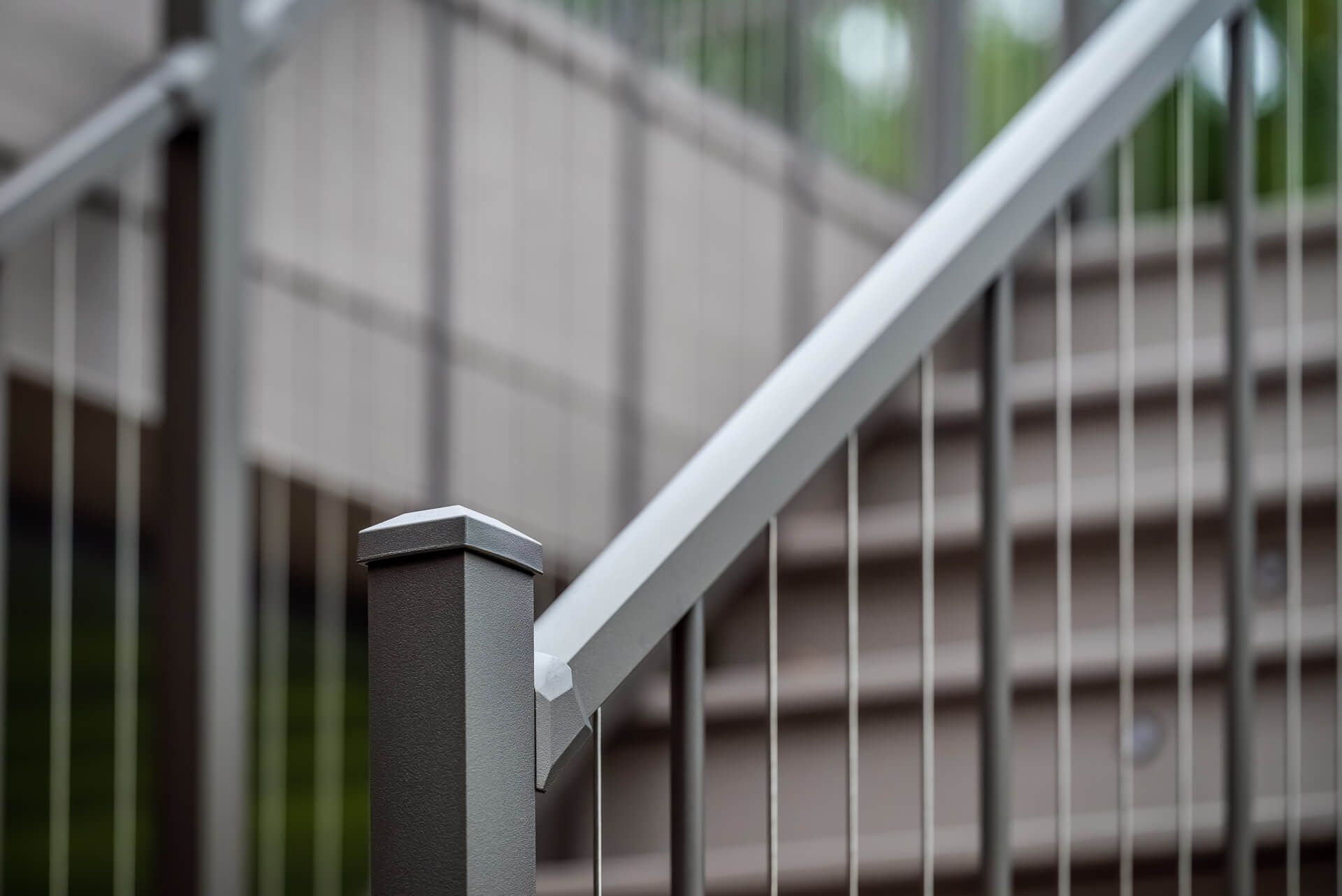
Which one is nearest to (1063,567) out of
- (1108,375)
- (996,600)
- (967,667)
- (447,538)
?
(996,600)

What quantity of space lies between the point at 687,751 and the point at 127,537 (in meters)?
1.41

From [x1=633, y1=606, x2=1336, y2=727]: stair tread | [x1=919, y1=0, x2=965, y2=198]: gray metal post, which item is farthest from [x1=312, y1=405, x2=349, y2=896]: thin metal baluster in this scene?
[x1=919, y1=0, x2=965, y2=198]: gray metal post

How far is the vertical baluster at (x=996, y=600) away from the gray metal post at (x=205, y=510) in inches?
41.6

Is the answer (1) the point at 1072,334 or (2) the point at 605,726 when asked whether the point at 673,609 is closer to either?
(2) the point at 605,726

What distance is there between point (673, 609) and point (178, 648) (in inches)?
42.7

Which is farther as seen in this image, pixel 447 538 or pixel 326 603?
pixel 326 603

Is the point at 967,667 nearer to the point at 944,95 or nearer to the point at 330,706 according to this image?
the point at 330,706

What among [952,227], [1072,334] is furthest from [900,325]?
[1072,334]

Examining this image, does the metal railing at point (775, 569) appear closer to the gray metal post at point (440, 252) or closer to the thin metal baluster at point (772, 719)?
the thin metal baluster at point (772, 719)

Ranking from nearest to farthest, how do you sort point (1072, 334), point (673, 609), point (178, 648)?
point (673, 609) → point (178, 648) → point (1072, 334)

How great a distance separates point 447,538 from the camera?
0.72 meters

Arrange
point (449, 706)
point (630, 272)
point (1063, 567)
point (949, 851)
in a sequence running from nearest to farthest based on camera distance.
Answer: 1. point (449, 706)
2. point (1063, 567)
3. point (949, 851)
4. point (630, 272)

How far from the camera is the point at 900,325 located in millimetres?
938

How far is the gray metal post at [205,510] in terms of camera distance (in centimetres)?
170
